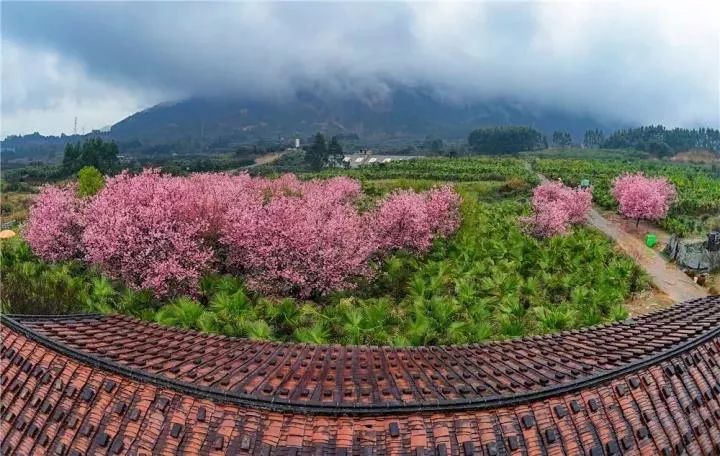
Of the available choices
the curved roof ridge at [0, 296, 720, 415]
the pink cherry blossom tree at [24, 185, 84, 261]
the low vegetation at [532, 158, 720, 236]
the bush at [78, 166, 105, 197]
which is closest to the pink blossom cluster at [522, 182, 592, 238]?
the low vegetation at [532, 158, 720, 236]

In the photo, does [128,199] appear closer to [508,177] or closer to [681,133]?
[508,177]

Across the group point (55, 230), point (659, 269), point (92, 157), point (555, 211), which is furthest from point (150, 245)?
point (92, 157)

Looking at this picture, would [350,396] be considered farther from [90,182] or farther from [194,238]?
→ [90,182]

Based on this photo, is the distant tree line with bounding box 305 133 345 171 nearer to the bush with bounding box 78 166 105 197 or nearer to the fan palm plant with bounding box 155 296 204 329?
the bush with bounding box 78 166 105 197

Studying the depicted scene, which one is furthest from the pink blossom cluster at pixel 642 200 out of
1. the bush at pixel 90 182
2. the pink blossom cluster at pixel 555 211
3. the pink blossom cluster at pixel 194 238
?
the bush at pixel 90 182

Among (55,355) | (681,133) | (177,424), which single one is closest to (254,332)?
(55,355)
